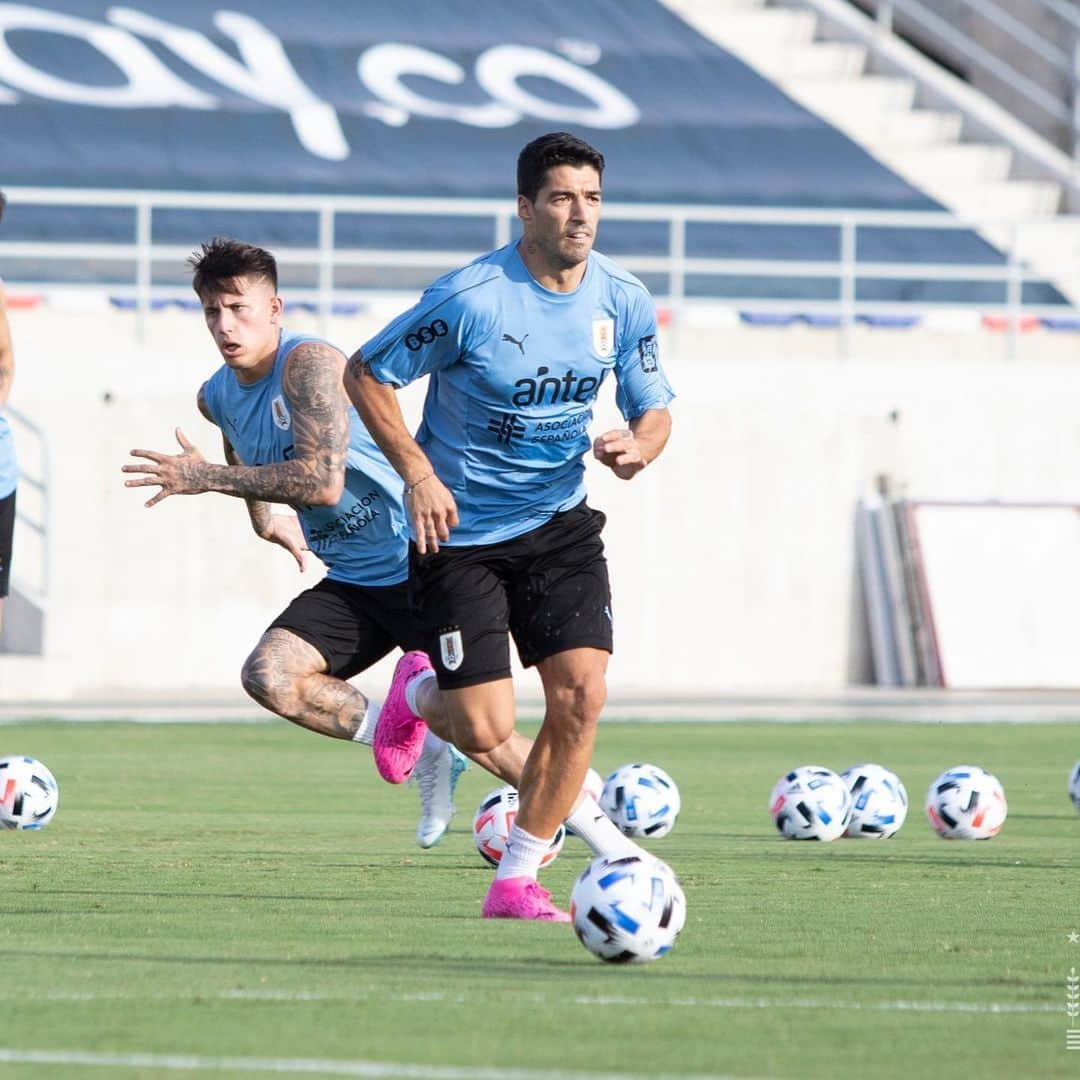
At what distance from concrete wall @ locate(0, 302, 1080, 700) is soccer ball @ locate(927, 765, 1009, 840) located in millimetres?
14107

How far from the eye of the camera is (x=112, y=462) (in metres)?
25.4

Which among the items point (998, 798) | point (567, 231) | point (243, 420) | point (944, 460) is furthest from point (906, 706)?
point (567, 231)

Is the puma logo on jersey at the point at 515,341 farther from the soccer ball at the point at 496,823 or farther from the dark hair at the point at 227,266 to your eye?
the soccer ball at the point at 496,823

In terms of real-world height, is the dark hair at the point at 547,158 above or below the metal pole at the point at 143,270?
below

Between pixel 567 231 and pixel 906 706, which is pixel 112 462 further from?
pixel 567 231

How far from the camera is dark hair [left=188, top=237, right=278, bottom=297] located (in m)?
9.49

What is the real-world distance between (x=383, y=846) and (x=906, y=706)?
12.6 metres

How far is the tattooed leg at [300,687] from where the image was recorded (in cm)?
998

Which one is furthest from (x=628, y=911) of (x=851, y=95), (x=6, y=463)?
(x=851, y=95)

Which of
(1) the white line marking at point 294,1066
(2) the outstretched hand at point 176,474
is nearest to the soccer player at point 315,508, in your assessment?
(2) the outstretched hand at point 176,474

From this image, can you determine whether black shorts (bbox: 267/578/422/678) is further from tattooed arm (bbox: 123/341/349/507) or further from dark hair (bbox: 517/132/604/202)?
dark hair (bbox: 517/132/604/202)

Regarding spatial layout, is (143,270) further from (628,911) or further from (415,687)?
(628,911)

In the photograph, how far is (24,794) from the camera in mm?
11234

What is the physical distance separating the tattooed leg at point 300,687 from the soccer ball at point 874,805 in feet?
8.63
